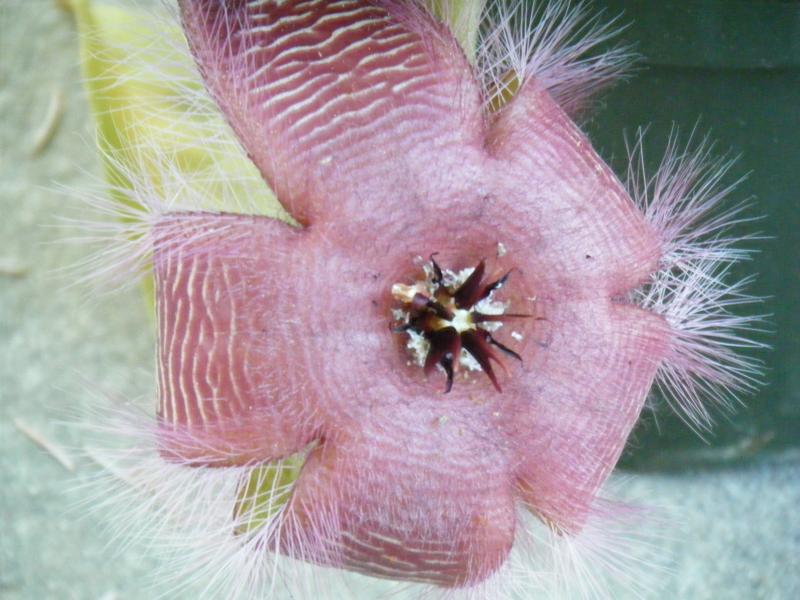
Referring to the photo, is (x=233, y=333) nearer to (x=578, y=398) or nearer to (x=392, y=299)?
(x=392, y=299)

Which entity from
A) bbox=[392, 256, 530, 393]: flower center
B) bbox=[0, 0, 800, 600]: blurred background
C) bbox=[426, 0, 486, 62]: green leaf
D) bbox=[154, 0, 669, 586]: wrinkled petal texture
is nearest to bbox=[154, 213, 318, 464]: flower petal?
bbox=[154, 0, 669, 586]: wrinkled petal texture

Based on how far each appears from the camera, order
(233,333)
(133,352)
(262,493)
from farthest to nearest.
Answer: (133,352) < (262,493) < (233,333)

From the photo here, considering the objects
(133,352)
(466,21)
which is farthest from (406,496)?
(133,352)

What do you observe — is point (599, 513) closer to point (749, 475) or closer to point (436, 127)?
point (436, 127)

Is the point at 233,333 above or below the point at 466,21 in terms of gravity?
Answer: below

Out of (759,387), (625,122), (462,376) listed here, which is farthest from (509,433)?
(759,387)

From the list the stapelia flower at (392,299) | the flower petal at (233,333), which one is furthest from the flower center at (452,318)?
the flower petal at (233,333)

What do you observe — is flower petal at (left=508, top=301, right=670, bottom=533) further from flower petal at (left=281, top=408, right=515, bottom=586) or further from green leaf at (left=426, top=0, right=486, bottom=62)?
green leaf at (left=426, top=0, right=486, bottom=62)
